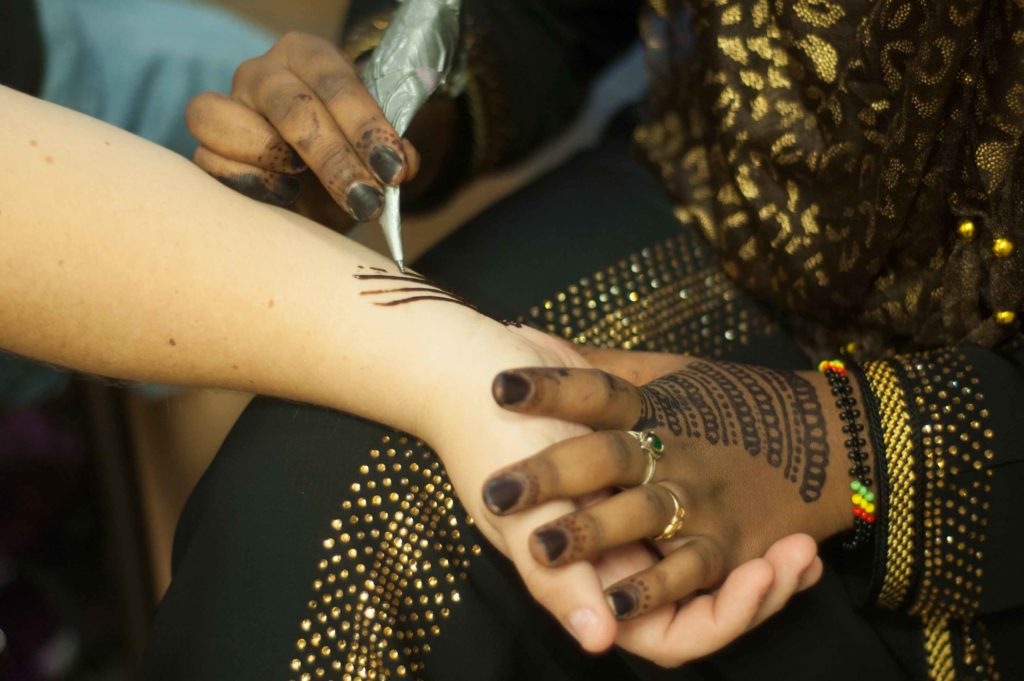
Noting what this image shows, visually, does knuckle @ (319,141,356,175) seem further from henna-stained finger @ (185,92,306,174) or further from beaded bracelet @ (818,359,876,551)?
beaded bracelet @ (818,359,876,551)

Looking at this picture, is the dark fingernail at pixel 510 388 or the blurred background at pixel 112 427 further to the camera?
the blurred background at pixel 112 427

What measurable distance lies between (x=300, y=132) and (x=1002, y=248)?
1.66ft

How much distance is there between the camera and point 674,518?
1.80 ft

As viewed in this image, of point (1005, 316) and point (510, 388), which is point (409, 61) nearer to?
point (510, 388)

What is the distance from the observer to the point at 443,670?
1.95 feet

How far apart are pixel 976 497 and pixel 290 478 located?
19.6 inches

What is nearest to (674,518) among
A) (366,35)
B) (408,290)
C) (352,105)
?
(408,290)

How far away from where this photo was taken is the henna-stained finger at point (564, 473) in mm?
493

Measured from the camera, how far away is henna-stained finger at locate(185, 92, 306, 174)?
0.63 m

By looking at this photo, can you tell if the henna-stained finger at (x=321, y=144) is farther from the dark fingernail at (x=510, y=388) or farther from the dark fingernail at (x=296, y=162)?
the dark fingernail at (x=510, y=388)

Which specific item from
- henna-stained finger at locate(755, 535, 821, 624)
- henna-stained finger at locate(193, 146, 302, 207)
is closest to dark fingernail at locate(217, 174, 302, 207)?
henna-stained finger at locate(193, 146, 302, 207)

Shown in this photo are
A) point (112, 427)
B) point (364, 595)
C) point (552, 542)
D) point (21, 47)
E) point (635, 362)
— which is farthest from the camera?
point (112, 427)

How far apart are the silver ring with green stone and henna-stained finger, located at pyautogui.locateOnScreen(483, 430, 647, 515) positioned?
17mm

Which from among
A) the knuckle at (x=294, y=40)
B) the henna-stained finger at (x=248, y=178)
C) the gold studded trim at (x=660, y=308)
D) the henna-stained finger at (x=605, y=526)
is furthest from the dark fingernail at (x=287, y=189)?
the henna-stained finger at (x=605, y=526)
